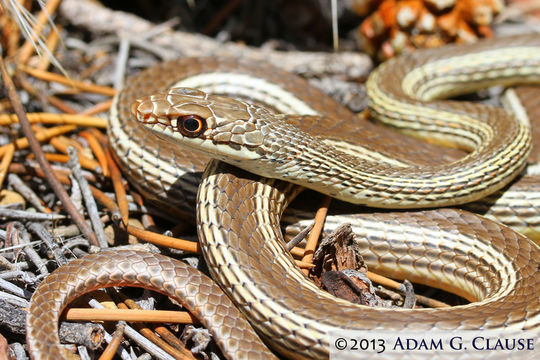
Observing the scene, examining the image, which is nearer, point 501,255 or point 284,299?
point 284,299

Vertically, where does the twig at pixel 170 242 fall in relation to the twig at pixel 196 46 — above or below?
below

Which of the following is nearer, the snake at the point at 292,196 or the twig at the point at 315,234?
the snake at the point at 292,196

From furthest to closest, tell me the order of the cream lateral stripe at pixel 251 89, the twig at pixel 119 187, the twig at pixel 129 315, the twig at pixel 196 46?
the twig at pixel 196 46
the cream lateral stripe at pixel 251 89
the twig at pixel 119 187
the twig at pixel 129 315

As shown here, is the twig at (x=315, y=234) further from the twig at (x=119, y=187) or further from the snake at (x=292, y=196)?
the twig at (x=119, y=187)

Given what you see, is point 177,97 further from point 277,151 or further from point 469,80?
point 469,80

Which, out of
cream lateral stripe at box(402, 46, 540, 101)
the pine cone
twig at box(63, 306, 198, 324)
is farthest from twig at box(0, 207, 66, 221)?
the pine cone

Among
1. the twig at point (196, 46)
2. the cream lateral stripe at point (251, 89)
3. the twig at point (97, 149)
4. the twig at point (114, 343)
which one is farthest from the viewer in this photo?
the twig at point (196, 46)

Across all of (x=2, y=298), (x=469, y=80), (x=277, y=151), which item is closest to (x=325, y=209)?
(x=277, y=151)

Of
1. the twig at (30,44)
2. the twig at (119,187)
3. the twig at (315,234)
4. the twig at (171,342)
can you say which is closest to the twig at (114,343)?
the twig at (171,342)
